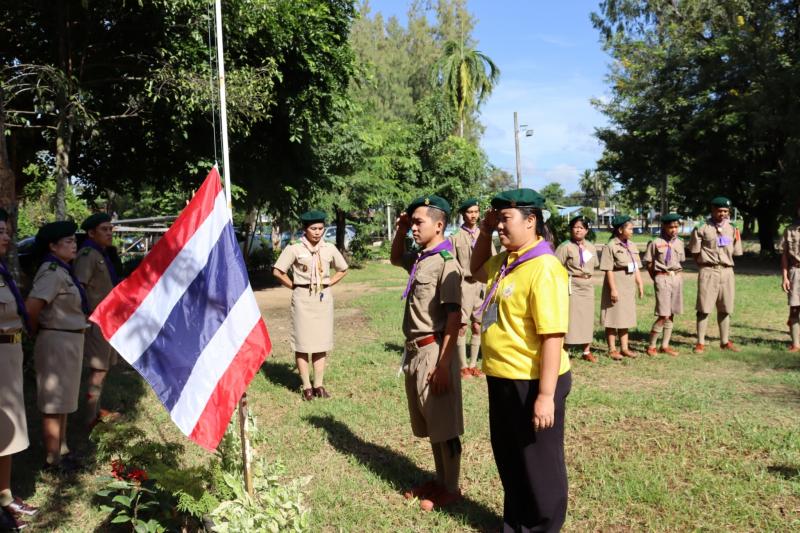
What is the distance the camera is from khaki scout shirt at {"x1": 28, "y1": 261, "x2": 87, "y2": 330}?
4.37 meters

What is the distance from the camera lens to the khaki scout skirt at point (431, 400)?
394 centimetres

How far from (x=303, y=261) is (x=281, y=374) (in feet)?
6.00

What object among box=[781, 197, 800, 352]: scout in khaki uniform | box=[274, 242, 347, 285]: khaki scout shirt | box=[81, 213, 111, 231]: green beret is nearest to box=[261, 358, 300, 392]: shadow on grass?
box=[274, 242, 347, 285]: khaki scout shirt

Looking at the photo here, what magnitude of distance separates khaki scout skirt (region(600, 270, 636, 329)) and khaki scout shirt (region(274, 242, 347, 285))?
3.70 m

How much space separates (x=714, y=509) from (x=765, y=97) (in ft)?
61.4

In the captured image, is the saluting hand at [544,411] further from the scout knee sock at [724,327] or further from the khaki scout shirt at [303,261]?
the scout knee sock at [724,327]

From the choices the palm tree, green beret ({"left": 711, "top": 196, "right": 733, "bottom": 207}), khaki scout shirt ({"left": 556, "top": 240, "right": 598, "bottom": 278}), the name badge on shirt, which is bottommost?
the name badge on shirt

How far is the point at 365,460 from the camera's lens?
491 centimetres

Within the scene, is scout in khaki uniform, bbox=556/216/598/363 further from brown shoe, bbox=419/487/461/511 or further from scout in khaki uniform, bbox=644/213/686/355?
brown shoe, bbox=419/487/461/511

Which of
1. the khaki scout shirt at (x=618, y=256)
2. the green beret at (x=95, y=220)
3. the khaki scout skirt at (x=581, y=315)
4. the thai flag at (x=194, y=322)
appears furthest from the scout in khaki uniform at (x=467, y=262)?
the thai flag at (x=194, y=322)

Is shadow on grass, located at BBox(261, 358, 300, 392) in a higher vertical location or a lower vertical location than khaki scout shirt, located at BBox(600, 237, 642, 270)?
lower

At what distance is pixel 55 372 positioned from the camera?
454 centimetres

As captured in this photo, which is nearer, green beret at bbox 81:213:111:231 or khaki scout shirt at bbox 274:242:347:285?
green beret at bbox 81:213:111:231

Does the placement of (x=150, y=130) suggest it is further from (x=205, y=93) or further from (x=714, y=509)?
(x=714, y=509)
